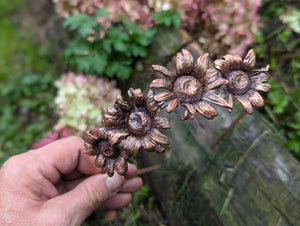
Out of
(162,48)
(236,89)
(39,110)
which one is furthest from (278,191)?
(39,110)

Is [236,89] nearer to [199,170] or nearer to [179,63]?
[179,63]

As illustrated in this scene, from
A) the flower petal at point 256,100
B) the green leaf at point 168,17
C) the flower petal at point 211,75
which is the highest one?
the green leaf at point 168,17

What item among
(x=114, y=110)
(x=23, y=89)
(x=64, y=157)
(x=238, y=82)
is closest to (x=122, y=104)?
(x=114, y=110)

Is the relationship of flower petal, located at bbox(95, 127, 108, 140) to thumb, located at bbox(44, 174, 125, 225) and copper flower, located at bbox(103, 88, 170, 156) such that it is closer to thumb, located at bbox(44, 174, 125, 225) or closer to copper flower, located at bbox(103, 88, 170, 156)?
copper flower, located at bbox(103, 88, 170, 156)

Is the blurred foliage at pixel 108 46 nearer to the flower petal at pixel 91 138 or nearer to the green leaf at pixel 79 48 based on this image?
the green leaf at pixel 79 48

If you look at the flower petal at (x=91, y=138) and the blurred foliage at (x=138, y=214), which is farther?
the blurred foliage at (x=138, y=214)

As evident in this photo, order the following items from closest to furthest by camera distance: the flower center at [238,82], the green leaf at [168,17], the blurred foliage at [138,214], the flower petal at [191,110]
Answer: the flower petal at [191,110], the flower center at [238,82], the blurred foliage at [138,214], the green leaf at [168,17]

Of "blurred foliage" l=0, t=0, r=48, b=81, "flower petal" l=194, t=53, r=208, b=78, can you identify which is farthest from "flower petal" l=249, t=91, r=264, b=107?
"blurred foliage" l=0, t=0, r=48, b=81

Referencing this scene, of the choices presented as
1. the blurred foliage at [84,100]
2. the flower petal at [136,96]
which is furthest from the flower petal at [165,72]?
the blurred foliage at [84,100]
